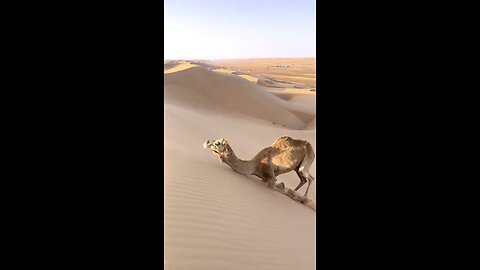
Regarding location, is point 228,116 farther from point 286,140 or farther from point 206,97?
point 286,140

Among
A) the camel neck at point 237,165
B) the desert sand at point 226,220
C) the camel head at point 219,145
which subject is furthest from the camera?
the camel neck at point 237,165

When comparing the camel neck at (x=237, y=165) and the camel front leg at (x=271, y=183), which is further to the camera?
the camel neck at (x=237, y=165)

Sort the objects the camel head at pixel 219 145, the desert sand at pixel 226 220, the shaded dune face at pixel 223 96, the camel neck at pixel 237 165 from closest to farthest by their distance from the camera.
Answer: the desert sand at pixel 226 220
the camel head at pixel 219 145
the camel neck at pixel 237 165
the shaded dune face at pixel 223 96

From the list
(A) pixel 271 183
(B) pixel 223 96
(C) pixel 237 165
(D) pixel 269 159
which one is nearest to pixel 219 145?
(C) pixel 237 165

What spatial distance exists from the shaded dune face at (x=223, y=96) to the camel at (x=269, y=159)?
526 inches

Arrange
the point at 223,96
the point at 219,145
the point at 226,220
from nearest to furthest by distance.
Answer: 1. the point at 226,220
2. the point at 219,145
3. the point at 223,96

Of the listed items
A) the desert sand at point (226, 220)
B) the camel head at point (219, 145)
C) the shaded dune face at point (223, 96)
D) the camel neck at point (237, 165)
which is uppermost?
the shaded dune face at point (223, 96)

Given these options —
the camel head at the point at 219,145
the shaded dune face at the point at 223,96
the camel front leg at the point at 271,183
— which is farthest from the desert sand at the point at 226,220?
the shaded dune face at the point at 223,96

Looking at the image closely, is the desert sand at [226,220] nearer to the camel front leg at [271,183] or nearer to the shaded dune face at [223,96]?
the camel front leg at [271,183]

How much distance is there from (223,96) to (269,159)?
17.2 metres

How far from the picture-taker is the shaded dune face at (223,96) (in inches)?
832

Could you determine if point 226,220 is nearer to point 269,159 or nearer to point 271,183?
point 271,183

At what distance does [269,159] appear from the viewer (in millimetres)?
6348
